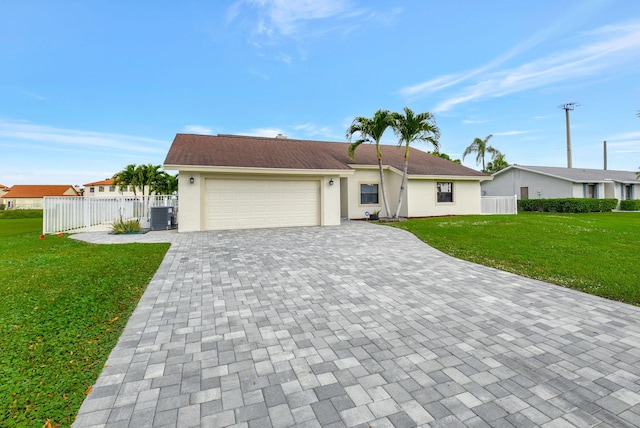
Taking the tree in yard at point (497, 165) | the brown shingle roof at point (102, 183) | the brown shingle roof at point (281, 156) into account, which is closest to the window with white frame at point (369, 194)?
the brown shingle roof at point (281, 156)

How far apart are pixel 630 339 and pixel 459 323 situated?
1740mm

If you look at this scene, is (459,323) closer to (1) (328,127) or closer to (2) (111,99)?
(2) (111,99)

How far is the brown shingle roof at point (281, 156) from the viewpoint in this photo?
12312 mm

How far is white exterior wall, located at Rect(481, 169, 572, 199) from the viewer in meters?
24.3

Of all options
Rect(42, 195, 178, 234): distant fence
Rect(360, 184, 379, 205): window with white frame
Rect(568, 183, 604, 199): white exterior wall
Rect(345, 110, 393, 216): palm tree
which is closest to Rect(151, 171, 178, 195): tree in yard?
Rect(42, 195, 178, 234): distant fence

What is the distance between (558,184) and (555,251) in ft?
72.7

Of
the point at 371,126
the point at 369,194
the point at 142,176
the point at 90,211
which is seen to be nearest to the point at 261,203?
the point at 371,126

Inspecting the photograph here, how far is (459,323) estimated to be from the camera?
3.67 metres

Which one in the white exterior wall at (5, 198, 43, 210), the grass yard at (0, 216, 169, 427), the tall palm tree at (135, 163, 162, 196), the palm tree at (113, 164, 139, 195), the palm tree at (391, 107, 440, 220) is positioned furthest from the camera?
the white exterior wall at (5, 198, 43, 210)

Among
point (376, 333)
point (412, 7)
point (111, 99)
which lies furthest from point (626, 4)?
point (111, 99)

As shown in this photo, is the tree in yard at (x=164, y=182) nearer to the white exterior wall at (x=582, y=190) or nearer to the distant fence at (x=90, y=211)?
the distant fence at (x=90, y=211)

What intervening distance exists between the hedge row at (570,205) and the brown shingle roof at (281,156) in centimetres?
931

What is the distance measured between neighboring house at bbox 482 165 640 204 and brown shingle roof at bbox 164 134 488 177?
11.9 meters

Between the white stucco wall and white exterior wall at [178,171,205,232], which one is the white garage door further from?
the white stucco wall
